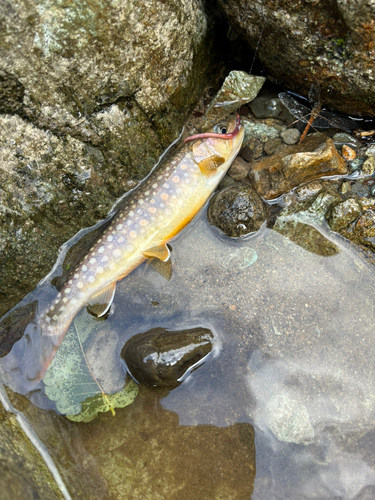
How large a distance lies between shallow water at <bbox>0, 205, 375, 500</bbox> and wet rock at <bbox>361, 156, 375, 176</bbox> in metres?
0.75

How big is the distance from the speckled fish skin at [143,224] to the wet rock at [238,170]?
0.08 metres

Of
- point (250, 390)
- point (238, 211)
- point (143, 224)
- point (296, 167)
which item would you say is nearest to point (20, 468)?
point (250, 390)

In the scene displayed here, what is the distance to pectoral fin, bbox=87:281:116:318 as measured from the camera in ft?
11.1

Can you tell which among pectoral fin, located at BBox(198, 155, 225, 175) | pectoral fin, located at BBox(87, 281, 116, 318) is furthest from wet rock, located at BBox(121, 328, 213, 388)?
pectoral fin, located at BBox(198, 155, 225, 175)

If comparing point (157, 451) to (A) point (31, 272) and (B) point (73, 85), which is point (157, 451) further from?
(B) point (73, 85)

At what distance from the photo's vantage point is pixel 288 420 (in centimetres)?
292

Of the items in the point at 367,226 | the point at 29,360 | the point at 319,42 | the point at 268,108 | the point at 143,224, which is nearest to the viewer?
the point at 319,42

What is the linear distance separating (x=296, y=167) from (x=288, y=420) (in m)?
2.31

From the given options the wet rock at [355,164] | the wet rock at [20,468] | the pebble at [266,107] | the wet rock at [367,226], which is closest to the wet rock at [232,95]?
the pebble at [266,107]

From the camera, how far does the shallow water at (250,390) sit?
2844mm

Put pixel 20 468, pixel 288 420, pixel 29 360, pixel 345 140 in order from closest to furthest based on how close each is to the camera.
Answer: pixel 20 468 → pixel 288 420 → pixel 29 360 → pixel 345 140

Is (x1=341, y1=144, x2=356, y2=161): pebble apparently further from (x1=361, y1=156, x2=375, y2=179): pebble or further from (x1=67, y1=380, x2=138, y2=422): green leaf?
(x1=67, y1=380, x2=138, y2=422): green leaf

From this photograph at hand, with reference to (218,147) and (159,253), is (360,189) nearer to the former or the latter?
(218,147)

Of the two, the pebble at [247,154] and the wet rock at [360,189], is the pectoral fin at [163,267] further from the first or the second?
the wet rock at [360,189]
